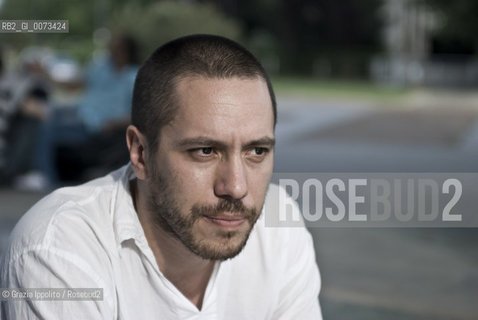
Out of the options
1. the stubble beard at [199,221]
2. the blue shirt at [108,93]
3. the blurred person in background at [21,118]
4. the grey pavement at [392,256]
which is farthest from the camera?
the blurred person in background at [21,118]

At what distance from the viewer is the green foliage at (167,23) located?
15.7 metres

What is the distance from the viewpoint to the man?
1691 millimetres

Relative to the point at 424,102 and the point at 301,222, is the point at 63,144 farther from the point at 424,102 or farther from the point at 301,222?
the point at 424,102

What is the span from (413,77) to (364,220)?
29.5 m

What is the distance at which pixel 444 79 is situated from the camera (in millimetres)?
36594

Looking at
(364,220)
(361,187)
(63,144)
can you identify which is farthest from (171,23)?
(361,187)

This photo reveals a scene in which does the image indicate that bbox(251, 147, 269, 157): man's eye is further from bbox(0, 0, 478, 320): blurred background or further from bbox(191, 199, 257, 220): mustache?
bbox(0, 0, 478, 320): blurred background

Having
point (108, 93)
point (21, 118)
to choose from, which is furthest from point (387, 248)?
point (21, 118)

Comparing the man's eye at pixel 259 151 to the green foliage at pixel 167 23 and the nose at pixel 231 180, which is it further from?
the green foliage at pixel 167 23

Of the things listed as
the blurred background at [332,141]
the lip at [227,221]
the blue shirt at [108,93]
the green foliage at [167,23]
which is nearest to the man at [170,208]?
the lip at [227,221]

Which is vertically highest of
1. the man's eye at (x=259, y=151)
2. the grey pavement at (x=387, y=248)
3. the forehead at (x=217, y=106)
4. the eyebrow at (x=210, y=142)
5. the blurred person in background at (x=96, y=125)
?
the forehead at (x=217, y=106)

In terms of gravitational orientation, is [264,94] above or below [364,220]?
above

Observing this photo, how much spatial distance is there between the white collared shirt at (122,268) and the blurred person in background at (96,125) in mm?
4152

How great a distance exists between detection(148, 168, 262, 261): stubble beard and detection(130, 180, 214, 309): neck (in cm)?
5
